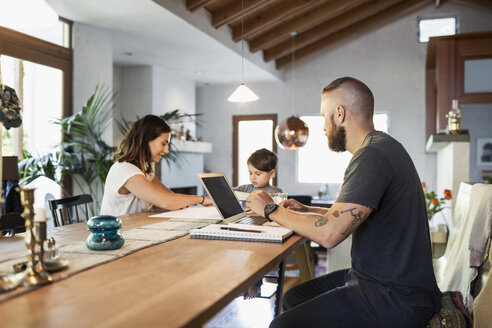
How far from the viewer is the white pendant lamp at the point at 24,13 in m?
1.54

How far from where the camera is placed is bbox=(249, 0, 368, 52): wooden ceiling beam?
6.13 meters

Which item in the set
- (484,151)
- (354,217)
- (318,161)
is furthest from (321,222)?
(484,151)

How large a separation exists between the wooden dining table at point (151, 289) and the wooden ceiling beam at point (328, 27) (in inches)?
239

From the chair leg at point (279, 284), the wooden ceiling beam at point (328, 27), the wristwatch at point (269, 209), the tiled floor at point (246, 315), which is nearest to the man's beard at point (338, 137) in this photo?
the wristwatch at point (269, 209)

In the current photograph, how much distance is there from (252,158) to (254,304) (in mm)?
1127

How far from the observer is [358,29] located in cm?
741

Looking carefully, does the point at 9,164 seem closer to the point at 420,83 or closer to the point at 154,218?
the point at 154,218

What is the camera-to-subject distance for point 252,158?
325 centimetres

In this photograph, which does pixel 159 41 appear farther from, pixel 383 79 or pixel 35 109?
pixel 383 79

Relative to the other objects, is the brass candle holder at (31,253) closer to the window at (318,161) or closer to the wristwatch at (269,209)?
the wristwatch at (269,209)

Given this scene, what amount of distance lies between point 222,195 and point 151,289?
1.04 meters

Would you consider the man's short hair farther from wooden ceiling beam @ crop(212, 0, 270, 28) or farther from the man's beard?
wooden ceiling beam @ crop(212, 0, 270, 28)

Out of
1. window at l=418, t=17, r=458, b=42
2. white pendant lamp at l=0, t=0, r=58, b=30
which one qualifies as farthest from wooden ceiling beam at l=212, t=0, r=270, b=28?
white pendant lamp at l=0, t=0, r=58, b=30

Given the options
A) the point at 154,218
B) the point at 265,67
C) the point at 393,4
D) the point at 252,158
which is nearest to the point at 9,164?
the point at 154,218
